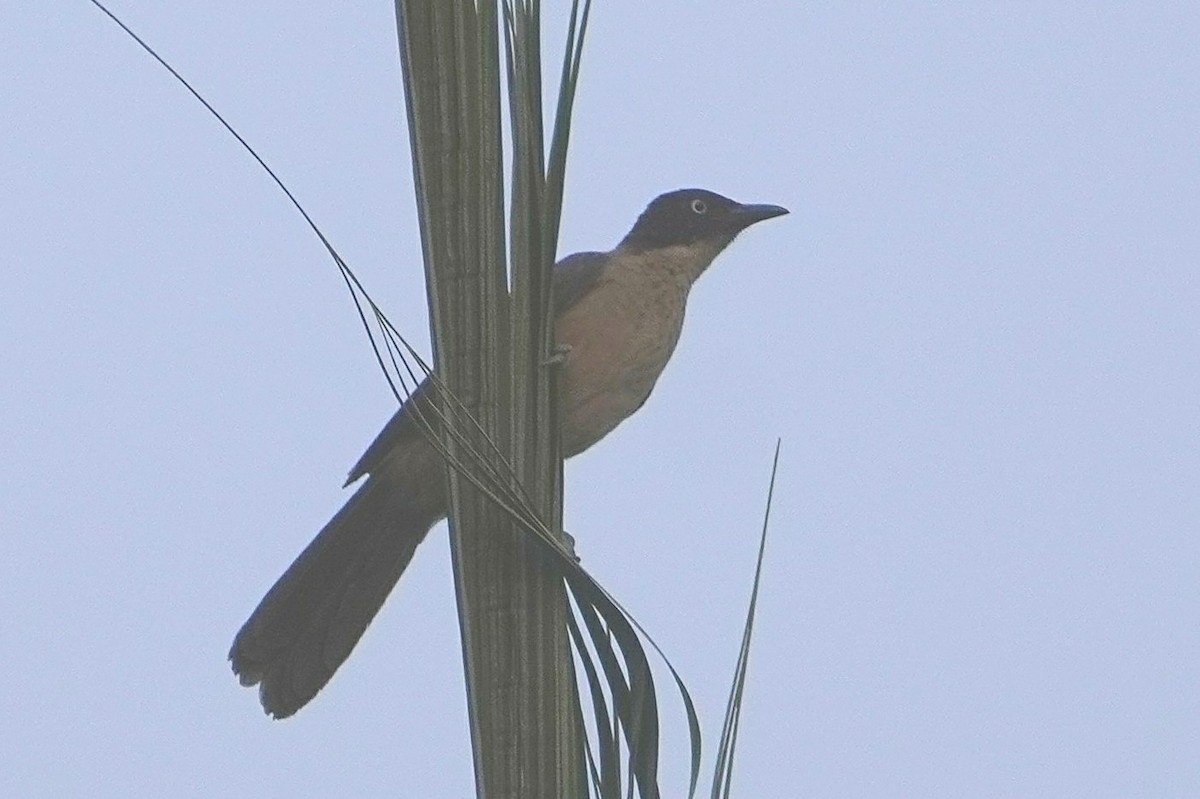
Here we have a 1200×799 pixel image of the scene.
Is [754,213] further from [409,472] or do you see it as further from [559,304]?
[409,472]

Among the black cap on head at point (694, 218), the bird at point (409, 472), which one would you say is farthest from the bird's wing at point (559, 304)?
the black cap on head at point (694, 218)

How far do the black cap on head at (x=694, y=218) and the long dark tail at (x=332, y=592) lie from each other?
1.43 metres

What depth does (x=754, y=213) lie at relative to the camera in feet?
21.2

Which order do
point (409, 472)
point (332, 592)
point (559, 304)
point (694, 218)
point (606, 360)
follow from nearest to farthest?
point (332, 592) → point (606, 360) → point (409, 472) → point (559, 304) → point (694, 218)

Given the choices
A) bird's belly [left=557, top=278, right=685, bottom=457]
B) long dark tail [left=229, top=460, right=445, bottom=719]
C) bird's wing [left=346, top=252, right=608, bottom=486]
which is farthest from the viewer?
bird's wing [left=346, top=252, right=608, bottom=486]

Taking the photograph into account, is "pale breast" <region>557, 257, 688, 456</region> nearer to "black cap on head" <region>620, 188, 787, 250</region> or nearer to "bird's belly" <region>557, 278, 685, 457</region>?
"bird's belly" <region>557, 278, 685, 457</region>

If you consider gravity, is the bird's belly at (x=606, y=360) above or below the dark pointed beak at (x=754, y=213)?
below

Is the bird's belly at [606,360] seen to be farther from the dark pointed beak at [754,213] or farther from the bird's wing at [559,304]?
the dark pointed beak at [754,213]

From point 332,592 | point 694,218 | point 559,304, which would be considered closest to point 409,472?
point 332,592

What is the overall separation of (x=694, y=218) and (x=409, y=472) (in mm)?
1639

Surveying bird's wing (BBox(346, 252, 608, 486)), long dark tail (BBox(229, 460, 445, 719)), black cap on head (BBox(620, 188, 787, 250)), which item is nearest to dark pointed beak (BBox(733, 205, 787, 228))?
black cap on head (BBox(620, 188, 787, 250))

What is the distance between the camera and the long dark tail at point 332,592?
451 centimetres

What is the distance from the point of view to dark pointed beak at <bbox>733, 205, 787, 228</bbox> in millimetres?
6438

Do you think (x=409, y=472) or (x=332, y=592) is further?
(x=409, y=472)
